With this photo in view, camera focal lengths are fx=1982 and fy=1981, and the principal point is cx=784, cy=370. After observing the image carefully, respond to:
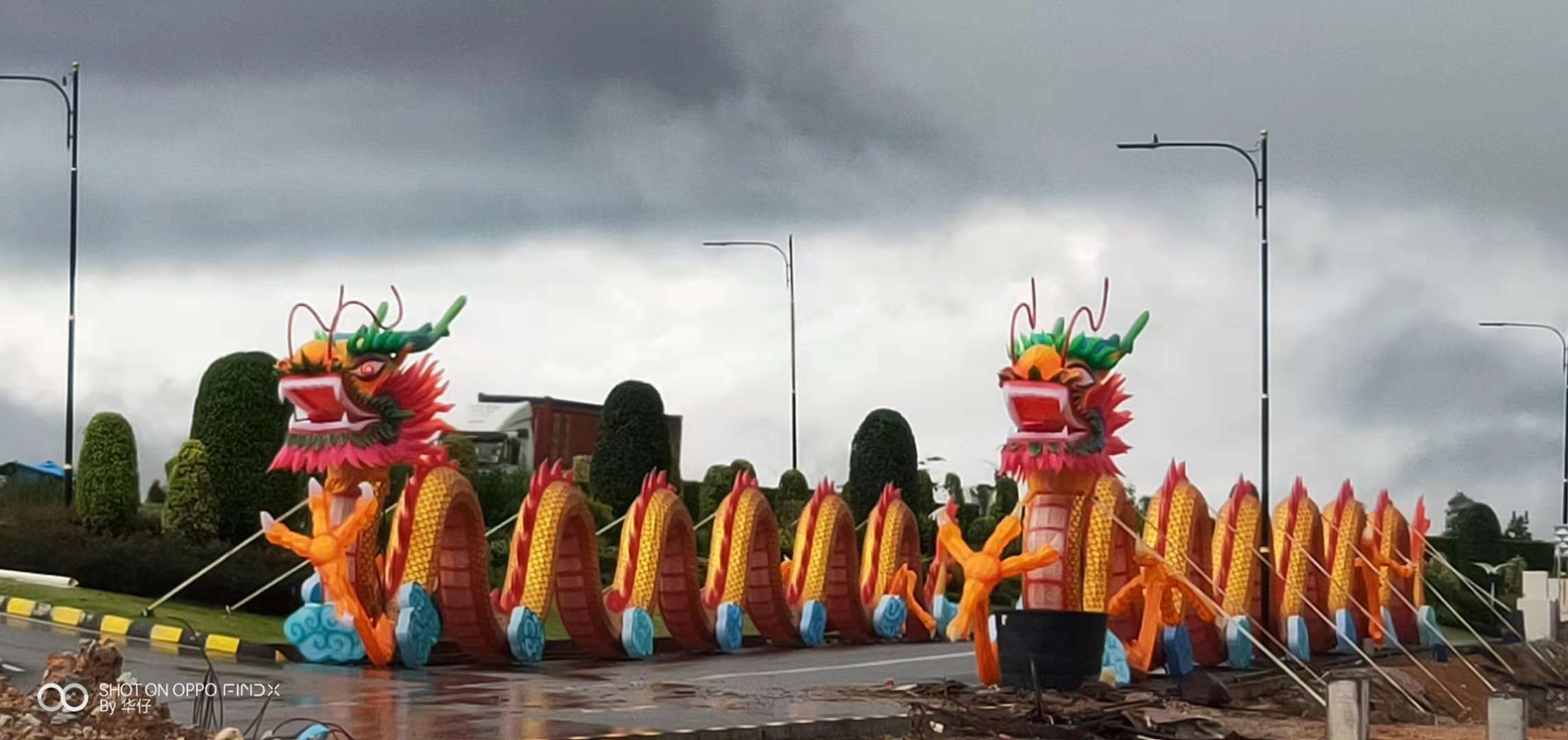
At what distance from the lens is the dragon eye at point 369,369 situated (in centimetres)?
2480

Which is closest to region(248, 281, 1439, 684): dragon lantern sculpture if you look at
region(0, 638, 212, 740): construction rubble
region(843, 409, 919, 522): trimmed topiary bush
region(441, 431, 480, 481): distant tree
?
region(0, 638, 212, 740): construction rubble

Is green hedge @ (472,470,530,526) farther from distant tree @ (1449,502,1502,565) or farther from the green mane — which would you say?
distant tree @ (1449,502,1502,565)

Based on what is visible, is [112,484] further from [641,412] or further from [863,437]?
[863,437]

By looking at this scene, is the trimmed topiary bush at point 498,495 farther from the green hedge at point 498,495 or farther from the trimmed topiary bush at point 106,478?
the trimmed topiary bush at point 106,478

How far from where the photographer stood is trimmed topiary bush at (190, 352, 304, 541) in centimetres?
3338

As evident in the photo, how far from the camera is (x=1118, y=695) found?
67.0 feet

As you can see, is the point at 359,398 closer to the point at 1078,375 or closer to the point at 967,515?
the point at 1078,375

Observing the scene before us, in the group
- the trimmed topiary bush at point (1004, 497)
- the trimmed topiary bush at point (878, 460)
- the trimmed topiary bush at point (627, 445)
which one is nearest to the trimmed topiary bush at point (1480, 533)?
the trimmed topiary bush at point (1004, 497)

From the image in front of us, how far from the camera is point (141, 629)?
25359mm

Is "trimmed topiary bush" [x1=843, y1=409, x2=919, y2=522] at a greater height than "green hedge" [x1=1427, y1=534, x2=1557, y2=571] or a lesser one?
greater

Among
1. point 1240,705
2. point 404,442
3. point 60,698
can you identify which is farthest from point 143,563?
point 60,698

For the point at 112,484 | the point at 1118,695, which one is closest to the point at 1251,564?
the point at 1118,695

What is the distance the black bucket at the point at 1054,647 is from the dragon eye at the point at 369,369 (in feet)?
28.9

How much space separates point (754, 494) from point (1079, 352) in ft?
25.4
